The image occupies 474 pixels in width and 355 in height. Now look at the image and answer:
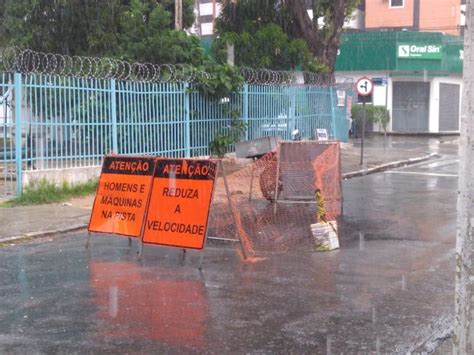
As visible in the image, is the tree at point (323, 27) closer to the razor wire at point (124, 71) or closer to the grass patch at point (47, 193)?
the razor wire at point (124, 71)

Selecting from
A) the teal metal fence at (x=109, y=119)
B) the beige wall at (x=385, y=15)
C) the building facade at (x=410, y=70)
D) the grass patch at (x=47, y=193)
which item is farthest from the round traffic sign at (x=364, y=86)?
the beige wall at (x=385, y=15)

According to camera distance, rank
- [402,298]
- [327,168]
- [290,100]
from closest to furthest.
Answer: [402,298] < [327,168] < [290,100]

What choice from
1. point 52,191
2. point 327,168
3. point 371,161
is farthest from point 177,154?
point 371,161

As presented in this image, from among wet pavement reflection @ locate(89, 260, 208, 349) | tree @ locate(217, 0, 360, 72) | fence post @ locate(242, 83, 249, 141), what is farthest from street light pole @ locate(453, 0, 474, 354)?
tree @ locate(217, 0, 360, 72)

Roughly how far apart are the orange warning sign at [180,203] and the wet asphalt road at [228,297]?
14.8 inches

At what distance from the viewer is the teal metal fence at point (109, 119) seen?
12797 mm

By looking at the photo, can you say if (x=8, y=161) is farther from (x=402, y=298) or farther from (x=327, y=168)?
(x=402, y=298)

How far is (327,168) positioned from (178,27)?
456 inches

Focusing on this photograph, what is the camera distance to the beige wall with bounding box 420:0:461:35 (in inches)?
1971

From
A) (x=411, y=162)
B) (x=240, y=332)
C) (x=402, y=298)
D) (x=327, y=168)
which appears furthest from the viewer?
(x=411, y=162)

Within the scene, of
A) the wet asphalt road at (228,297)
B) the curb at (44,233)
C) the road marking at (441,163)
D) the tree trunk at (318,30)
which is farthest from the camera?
the tree trunk at (318,30)

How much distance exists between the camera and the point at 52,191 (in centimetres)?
1325

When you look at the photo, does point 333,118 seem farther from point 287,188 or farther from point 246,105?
point 287,188

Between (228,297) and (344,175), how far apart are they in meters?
12.0
